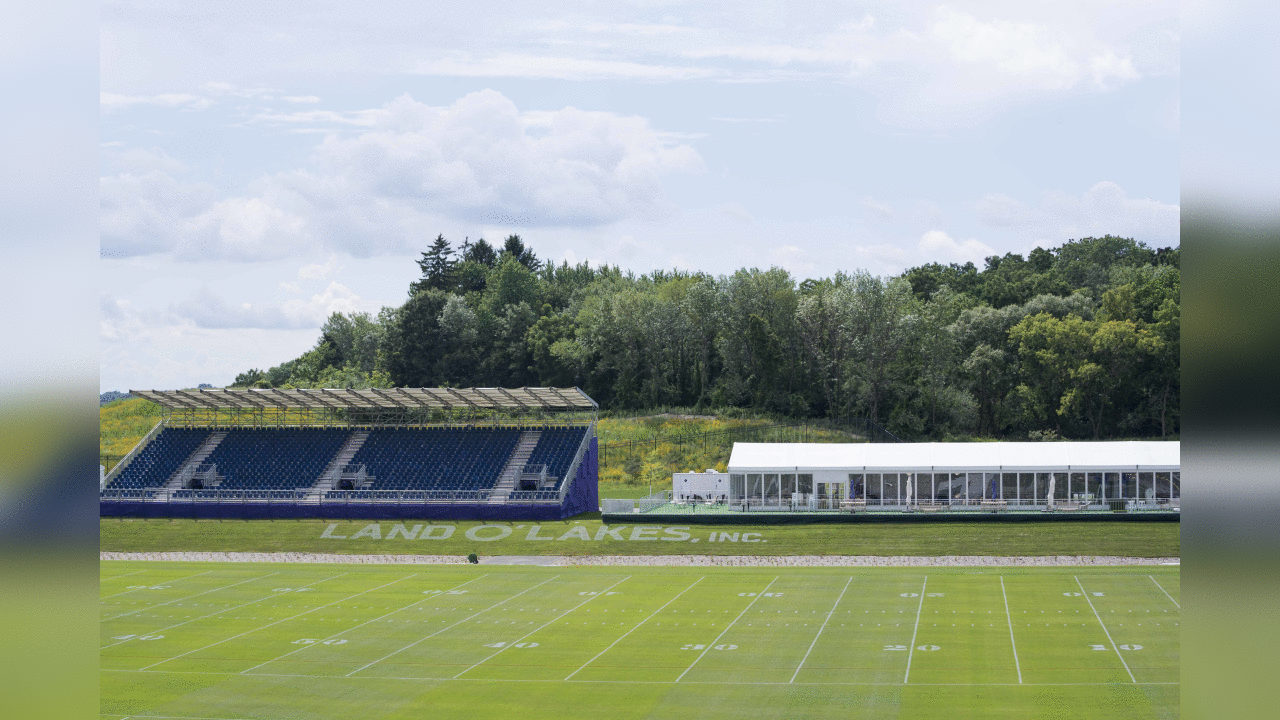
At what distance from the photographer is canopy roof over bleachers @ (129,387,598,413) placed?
54312 millimetres

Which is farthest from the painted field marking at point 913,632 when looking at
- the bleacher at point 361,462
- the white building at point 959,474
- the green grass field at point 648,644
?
the bleacher at point 361,462

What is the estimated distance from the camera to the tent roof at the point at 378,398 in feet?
178

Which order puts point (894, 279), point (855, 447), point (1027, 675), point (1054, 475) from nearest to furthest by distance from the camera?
point (1027, 675), point (1054, 475), point (855, 447), point (894, 279)

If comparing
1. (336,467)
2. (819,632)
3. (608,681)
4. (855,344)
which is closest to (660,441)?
(855,344)

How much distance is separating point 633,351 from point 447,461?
3764 cm

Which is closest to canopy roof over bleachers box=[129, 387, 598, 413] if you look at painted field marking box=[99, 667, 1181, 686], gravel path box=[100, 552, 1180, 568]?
gravel path box=[100, 552, 1180, 568]

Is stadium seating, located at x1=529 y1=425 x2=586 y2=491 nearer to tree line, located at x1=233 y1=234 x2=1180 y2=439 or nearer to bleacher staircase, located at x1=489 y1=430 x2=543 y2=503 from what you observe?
bleacher staircase, located at x1=489 y1=430 x2=543 y2=503

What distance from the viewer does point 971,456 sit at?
48.9 m

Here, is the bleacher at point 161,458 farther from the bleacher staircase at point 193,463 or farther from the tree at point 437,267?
the tree at point 437,267

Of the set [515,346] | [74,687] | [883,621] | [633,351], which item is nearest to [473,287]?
[515,346]

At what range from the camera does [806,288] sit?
3772 inches

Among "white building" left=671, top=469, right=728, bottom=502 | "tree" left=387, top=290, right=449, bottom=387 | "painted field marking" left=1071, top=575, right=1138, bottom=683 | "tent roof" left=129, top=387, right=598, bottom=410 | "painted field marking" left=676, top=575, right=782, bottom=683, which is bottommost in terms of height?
"painted field marking" left=676, top=575, right=782, bottom=683

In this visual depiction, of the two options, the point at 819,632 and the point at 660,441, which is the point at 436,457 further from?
the point at 819,632

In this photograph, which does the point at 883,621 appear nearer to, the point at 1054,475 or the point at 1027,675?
the point at 1027,675
